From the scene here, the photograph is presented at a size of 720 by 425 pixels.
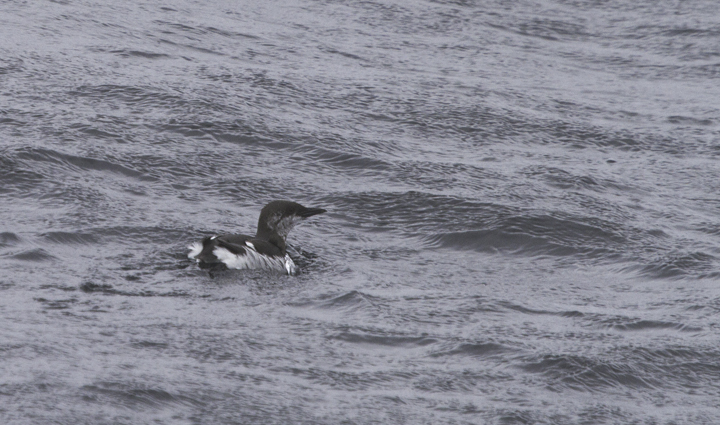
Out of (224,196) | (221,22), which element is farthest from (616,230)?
(221,22)

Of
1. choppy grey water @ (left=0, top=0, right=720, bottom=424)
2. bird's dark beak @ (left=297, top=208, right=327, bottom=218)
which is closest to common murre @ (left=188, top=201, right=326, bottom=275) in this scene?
bird's dark beak @ (left=297, top=208, right=327, bottom=218)

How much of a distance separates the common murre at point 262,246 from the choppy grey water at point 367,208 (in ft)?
0.46

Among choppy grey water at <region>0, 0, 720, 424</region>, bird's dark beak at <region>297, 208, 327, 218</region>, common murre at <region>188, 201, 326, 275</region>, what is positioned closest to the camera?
choppy grey water at <region>0, 0, 720, 424</region>

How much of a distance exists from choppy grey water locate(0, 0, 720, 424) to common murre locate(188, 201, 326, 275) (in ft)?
0.46

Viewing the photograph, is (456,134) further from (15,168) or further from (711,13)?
(711,13)

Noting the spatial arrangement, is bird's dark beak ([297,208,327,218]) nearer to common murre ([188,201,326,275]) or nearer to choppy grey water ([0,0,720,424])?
common murre ([188,201,326,275])

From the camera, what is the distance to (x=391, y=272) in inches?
329

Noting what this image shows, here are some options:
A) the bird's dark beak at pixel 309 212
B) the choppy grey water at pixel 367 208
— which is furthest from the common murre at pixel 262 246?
the choppy grey water at pixel 367 208

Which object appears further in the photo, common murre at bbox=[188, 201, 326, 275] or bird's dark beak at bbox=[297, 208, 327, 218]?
bird's dark beak at bbox=[297, 208, 327, 218]

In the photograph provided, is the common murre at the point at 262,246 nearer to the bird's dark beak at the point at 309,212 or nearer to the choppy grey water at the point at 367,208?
the bird's dark beak at the point at 309,212

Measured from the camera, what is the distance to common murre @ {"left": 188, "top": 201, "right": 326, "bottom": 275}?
7.93m

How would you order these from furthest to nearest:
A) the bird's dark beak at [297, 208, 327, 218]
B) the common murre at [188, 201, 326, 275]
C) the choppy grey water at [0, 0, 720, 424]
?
1. the bird's dark beak at [297, 208, 327, 218]
2. the common murre at [188, 201, 326, 275]
3. the choppy grey water at [0, 0, 720, 424]

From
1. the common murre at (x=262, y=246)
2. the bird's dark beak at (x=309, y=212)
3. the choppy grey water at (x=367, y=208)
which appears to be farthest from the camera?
the bird's dark beak at (x=309, y=212)

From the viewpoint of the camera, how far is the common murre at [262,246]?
793cm
